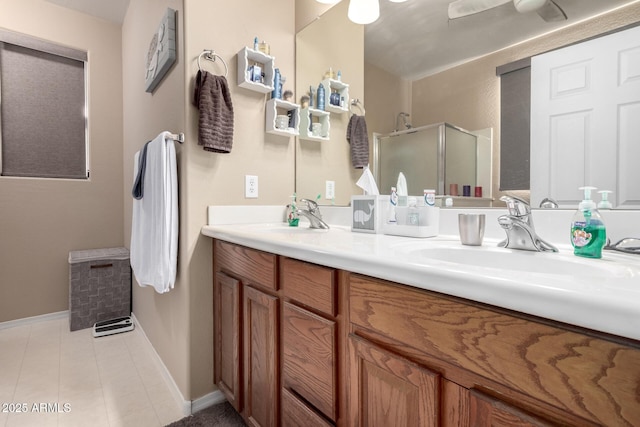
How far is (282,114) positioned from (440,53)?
0.91 m

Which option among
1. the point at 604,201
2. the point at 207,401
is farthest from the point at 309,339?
the point at 207,401

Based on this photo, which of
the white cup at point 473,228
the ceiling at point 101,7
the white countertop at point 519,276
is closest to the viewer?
the white countertop at point 519,276

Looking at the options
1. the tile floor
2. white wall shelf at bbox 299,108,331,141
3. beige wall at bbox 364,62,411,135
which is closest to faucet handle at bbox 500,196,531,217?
beige wall at bbox 364,62,411,135

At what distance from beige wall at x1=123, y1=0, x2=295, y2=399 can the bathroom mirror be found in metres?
0.33

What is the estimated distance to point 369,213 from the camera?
125cm

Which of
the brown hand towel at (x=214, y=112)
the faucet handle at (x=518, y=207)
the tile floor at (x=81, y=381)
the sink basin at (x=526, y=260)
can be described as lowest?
the tile floor at (x=81, y=381)

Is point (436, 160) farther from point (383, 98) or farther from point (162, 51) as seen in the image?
point (162, 51)

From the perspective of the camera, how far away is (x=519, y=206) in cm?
86

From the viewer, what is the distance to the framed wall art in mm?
1502

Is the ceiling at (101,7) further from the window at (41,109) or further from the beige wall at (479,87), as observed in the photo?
the beige wall at (479,87)

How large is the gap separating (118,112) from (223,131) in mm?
2054

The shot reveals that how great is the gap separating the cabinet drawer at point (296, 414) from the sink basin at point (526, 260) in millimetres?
520

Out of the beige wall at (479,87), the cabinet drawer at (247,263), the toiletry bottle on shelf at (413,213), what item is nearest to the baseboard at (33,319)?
the cabinet drawer at (247,263)

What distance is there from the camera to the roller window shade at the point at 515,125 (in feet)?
3.20
